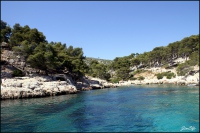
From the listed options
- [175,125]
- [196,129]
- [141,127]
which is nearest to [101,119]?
[141,127]

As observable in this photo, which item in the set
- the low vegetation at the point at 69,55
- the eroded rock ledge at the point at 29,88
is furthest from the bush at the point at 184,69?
the eroded rock ledge at the point at 29,88

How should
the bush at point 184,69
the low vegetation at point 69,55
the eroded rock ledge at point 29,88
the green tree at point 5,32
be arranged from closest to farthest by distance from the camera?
1. the eroded rock ledge at point 29,88
2. the low vegetation at point 69,55
3. the green tree at point 5,32
4. the bush at point 184,69

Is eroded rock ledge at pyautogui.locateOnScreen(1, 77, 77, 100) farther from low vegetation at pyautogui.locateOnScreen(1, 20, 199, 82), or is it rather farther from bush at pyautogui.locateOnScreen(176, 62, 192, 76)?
bush at pyautogui.locateOnScreen(176, 62, 192, 76)

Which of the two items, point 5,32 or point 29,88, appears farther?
point 5,32

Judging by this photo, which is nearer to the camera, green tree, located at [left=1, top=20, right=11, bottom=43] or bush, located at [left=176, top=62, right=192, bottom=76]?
green tree, located at [left=1, top=20, right=11, bottom=43]

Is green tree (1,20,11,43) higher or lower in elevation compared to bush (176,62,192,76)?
higher

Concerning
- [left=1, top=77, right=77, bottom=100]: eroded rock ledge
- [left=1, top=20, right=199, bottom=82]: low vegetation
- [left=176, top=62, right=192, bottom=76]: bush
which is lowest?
[left=1, top=77, right=77, bottom=100]: eroded rock ledge

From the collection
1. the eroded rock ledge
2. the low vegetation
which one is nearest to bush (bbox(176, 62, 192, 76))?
the low vegetation

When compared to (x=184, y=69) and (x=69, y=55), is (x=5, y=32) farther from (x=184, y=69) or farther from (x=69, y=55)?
(x=184, y=69)

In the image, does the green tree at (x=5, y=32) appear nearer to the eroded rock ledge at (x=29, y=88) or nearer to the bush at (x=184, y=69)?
the eroded rock ledge at (x=29, y=88)

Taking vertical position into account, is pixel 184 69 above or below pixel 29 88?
above

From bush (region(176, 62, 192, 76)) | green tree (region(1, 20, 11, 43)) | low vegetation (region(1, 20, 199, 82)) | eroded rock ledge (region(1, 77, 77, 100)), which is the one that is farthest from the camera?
bush (region(176, 62, 192, 76))

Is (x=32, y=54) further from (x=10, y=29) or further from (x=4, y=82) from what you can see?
(x=10, y=29)

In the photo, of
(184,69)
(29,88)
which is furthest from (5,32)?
(184,69)
